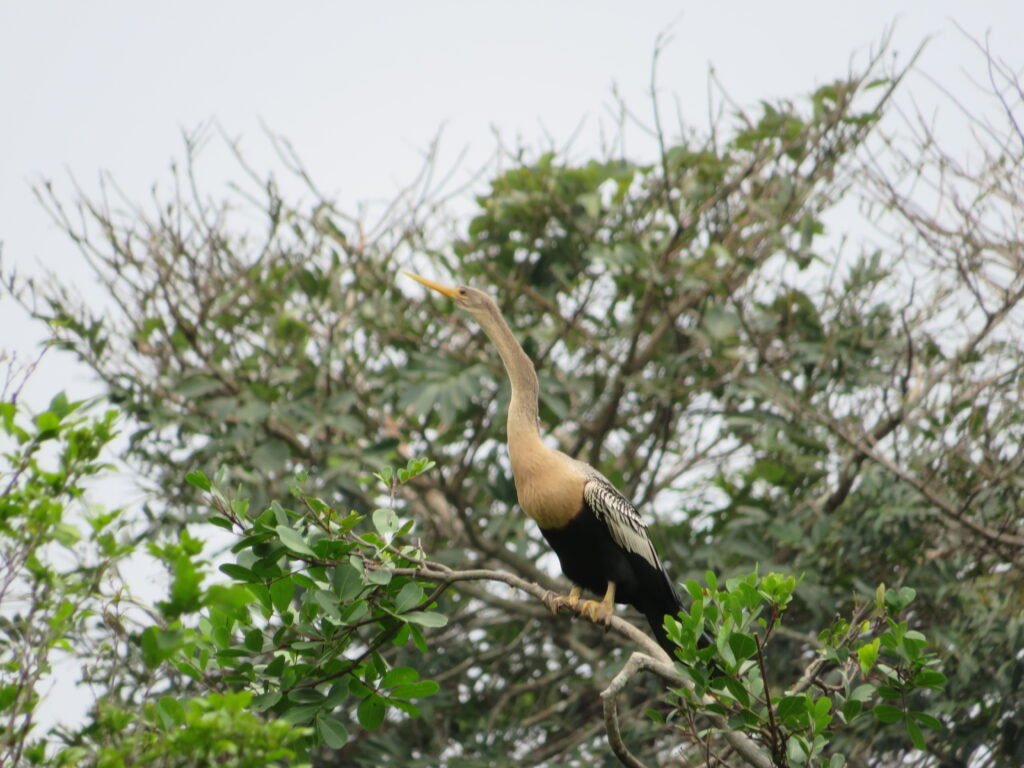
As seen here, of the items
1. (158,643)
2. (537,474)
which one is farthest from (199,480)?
(537,474)

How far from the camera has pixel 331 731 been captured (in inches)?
116

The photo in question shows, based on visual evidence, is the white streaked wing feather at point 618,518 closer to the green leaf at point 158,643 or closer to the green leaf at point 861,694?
the green leaf at point 861,694

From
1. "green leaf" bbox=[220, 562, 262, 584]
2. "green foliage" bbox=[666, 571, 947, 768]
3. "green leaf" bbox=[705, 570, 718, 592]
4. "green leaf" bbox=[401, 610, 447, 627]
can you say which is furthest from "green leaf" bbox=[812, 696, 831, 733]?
"green leaf" bbox=[220, 562, 262, 584]

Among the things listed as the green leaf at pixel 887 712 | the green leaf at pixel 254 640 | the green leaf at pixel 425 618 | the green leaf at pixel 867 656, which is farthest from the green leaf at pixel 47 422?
the green leaf at pixel 887 712

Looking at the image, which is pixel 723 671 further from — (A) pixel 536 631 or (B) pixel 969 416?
(A) pixel 536 631

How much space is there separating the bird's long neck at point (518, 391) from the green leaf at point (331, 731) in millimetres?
1367

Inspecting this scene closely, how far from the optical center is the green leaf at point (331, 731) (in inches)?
115

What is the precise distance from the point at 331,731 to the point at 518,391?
1628 mm

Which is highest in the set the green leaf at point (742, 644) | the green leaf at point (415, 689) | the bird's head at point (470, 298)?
the bird's head at point (470, 298)

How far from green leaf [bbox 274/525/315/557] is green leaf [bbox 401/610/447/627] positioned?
28 cm

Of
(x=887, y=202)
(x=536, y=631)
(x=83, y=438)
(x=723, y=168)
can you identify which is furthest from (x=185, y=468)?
(x=83, y=438)

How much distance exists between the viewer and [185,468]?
247 inches

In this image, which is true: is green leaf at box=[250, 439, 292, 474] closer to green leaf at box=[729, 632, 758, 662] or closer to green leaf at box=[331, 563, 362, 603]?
green leaf at box=[331, 563, 362, 603]

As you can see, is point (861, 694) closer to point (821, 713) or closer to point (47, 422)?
point (821, 713)
